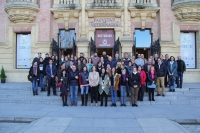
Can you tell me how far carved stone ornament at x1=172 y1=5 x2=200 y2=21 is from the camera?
15367mm

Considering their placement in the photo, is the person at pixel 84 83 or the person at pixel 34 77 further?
the person at pixel 34 77

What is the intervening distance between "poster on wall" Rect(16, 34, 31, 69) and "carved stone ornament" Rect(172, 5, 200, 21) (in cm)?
1176

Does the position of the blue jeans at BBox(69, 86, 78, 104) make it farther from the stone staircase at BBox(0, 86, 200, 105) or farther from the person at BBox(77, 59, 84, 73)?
the person at BBox(77, 59, 84, 73)

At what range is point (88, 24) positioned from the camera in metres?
16.6

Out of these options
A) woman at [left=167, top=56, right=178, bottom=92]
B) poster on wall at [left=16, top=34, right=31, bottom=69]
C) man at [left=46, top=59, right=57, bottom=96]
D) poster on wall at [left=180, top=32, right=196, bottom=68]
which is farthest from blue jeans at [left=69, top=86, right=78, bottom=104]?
poster on wall at [left=180, top=32, right=196, bottom=68]

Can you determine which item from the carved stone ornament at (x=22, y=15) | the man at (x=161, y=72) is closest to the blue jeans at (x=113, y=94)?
the man at (x=161, y=72)

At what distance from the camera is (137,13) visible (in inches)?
650

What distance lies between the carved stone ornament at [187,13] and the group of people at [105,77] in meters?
5.03

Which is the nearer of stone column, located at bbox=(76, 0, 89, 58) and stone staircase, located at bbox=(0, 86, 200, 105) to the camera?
stone staircase, located at bbox=(0, 86, 200, 105)

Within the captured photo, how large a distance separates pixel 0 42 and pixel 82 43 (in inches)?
256

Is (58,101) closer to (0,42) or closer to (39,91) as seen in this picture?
(39,91)

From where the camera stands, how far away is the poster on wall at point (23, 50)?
666 inches

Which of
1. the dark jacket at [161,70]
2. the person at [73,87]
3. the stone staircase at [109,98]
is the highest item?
the dark jacket at [161,70]

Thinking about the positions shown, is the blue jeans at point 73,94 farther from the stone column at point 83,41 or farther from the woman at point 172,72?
the woman at point 172,72
